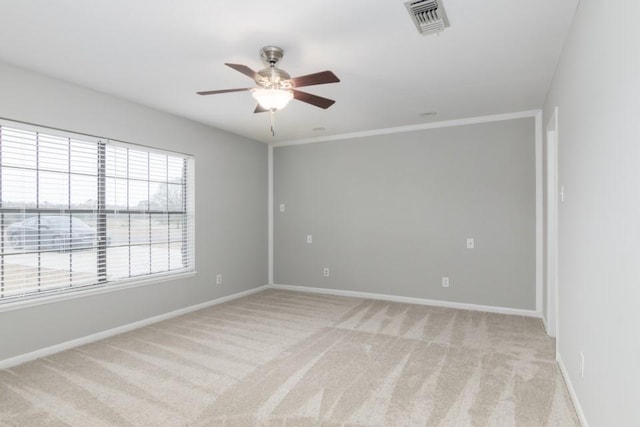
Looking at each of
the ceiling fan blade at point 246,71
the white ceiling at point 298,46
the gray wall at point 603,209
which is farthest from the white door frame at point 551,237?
the ceiling fan blade at point 246,71

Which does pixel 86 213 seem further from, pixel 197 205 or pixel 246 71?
pixel 246 71

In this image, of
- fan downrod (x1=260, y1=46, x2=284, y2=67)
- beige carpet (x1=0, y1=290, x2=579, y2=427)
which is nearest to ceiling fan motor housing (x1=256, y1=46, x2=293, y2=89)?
fan downrod (x1=260, y1=46, x2=284, y2=67)

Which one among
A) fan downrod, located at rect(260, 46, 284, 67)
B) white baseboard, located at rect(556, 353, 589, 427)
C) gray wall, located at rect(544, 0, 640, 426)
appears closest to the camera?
gray wall, located at rect(544, 0, 640, 426)

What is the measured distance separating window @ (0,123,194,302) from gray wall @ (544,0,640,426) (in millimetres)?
4111

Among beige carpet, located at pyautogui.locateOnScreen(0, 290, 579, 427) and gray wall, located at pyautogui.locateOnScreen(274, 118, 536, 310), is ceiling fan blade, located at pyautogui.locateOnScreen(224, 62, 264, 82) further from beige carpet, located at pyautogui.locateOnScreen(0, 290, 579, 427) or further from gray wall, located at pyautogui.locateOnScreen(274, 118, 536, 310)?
gray wall, located at pyautogui.locateOnScreen(274, 118, 536, 310)

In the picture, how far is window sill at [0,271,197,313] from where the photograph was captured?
3.05m

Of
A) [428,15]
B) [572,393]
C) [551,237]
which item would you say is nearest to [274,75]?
[428,15]

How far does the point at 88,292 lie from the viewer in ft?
11.7

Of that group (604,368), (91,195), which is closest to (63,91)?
(91,195)

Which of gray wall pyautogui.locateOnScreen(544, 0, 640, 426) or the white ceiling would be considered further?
the white ceiling

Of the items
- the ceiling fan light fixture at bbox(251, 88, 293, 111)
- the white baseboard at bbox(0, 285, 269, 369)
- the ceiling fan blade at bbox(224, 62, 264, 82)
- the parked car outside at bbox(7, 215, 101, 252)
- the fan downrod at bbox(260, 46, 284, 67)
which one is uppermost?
the fan downrod at bbox(260, 46, 284, 67)

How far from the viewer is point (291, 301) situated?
5207 mm

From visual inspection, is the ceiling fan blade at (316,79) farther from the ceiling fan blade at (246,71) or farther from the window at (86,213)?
the window at (86,213)

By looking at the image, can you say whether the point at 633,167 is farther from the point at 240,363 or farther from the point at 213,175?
the point at 213,175
